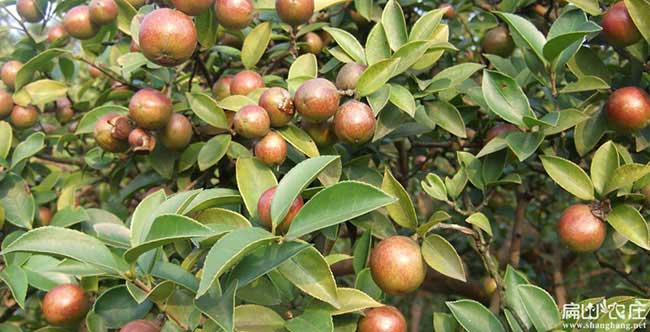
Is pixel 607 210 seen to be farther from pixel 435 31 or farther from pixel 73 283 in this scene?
pixel 73 283

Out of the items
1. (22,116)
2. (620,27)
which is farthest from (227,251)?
(22,116)

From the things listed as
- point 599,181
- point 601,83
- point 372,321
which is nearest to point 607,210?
point 599,181

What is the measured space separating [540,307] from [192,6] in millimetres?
839

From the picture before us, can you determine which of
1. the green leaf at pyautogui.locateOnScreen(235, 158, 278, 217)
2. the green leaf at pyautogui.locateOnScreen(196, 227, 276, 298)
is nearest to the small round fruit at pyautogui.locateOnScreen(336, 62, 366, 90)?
the green leaf at pyautogui.locateOnScreen(235, 158, 278, 217)

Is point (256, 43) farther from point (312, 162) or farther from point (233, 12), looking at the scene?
point (312, 162)

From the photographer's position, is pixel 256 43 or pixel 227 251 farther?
pixel 256 43

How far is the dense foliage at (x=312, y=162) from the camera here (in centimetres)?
84

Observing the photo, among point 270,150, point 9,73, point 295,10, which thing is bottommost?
point 9,73

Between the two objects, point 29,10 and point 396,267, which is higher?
point 29,10

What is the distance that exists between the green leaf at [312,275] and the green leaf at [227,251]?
0.42ft

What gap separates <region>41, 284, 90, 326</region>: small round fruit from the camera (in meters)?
1.03

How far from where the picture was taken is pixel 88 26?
1.40 m

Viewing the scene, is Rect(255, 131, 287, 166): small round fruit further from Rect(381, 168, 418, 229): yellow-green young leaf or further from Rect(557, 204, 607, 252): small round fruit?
Rect(557, 204, 607, 252): small round fruit

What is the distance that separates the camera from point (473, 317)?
93 centimetres
